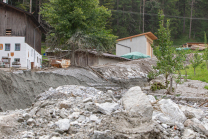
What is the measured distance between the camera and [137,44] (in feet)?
111

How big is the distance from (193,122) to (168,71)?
22.1ft

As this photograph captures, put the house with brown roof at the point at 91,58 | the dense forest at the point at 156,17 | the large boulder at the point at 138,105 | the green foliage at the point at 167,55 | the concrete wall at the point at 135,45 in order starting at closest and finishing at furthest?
the large boulder at the point at 138,105, the green foliage at the point at 167,55, the house with brown roof at the point at 91,58, the concrete wall at the point at 135,45, the dense forest at the point at 156,17

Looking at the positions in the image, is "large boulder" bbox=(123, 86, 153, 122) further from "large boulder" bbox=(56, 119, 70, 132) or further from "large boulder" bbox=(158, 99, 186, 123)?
"large boulder" bbox=(56, 119, 70, 132)

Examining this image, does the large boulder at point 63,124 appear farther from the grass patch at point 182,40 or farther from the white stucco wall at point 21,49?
the grass patch at point 182,40

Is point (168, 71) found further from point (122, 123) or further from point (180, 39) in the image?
point (180, 39)

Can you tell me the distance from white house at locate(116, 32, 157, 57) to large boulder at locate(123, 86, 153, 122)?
26.6 m

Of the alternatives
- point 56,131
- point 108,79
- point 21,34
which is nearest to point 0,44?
point 21,34

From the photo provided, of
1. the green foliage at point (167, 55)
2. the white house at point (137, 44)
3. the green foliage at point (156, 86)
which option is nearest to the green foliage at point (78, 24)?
the green foliage at point (156, 86)

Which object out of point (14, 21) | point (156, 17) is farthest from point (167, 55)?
point (156, 17)

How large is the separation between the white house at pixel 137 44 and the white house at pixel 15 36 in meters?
15.4

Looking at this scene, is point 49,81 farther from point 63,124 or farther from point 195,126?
point 195,126

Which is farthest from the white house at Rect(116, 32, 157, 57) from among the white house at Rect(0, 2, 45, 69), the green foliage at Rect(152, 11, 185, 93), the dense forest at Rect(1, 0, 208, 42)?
the green foliage at Rect(152, 11, 185, 93)

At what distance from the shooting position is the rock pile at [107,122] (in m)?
5.14

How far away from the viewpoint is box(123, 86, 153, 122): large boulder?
19.3 feet
